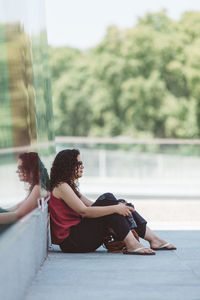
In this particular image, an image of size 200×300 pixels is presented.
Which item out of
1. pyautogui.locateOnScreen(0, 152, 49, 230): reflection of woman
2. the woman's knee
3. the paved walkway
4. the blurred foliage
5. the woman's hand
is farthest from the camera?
the blurred foliage

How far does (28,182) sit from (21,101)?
0.57 m

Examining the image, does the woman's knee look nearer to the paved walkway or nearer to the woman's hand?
the woman's hand

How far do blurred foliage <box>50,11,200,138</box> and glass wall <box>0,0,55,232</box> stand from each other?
27882 mm

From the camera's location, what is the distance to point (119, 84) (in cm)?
3566

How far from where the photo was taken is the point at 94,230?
4.53m

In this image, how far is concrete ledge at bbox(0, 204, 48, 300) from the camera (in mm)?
2725

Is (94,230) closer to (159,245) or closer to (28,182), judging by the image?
(159,245)

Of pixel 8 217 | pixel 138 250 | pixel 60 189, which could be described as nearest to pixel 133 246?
pixel 138 250

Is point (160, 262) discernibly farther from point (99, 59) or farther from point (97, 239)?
point (99, 59)

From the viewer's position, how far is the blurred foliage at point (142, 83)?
32.6m

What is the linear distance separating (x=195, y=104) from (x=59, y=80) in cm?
1227

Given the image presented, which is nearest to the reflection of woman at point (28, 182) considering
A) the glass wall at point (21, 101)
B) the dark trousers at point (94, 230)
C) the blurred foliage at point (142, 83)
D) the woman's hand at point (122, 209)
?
the glass wall at point (21, 101)

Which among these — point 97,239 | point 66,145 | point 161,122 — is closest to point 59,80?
point 161,122

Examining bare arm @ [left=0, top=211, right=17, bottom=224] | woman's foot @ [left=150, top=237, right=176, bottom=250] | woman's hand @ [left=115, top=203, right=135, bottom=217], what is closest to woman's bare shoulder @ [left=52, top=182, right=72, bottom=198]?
woman's hand @ [left=115, top=203, right=135, bottom=217]
